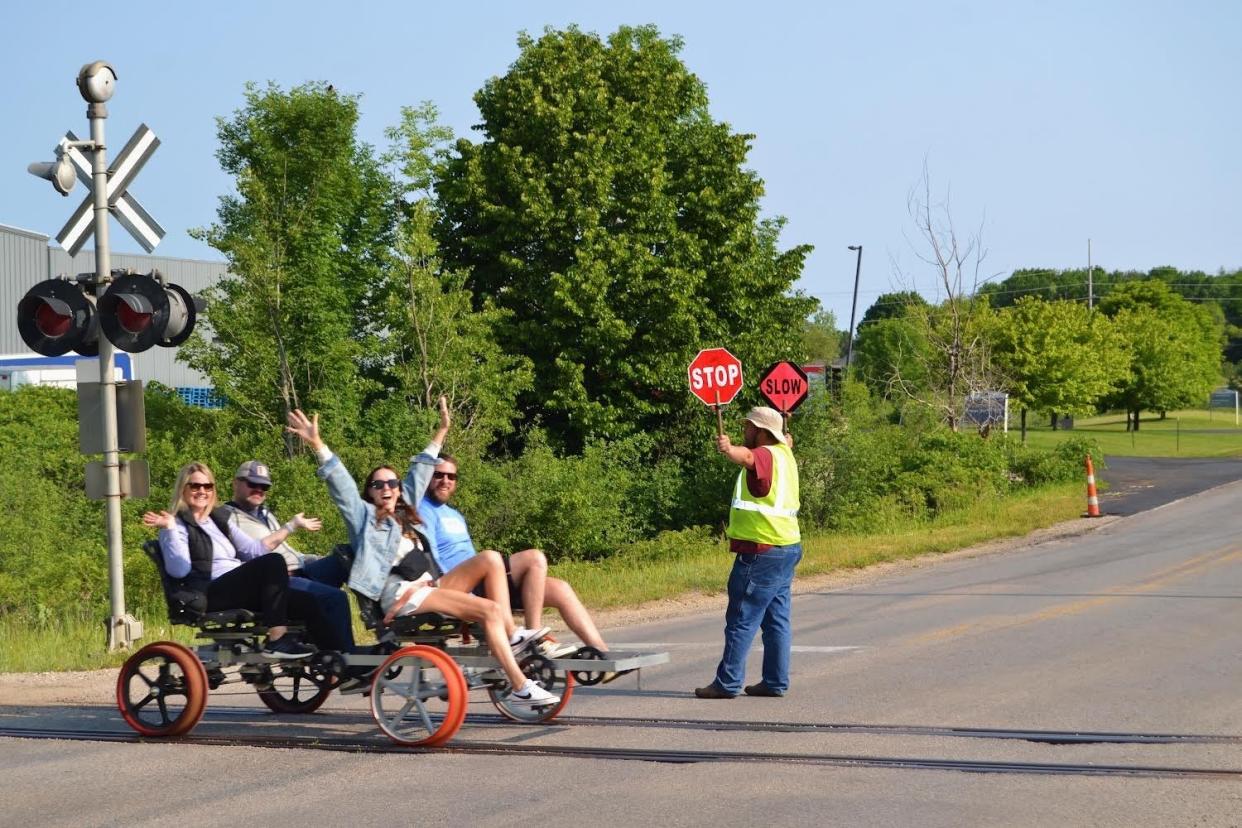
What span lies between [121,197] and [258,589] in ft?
19.9

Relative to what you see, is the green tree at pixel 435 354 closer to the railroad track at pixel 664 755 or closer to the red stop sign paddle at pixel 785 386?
the red stop sign paddle at pixel 785 386

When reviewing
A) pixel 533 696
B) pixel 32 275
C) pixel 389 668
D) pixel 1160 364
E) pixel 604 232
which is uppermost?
pixel 32 275

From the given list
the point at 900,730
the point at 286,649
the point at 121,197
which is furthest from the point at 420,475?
the point at 121,197

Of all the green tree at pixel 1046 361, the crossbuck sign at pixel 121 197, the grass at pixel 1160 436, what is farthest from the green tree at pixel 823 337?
the crossbuck sign at pixel 121 197

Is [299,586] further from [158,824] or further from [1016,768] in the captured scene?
[1016,768]

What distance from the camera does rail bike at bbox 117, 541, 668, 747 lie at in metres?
8.48

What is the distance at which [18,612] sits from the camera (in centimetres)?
2103

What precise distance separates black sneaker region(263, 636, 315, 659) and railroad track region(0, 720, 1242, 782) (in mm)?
514

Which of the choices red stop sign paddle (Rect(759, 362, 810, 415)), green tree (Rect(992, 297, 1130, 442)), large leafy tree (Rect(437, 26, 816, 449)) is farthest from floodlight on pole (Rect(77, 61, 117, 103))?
green tree (Rect(992, 297, 1130, 442))

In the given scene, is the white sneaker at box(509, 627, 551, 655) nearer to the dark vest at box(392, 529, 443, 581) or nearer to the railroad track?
the railroad track

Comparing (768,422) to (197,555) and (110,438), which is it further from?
(110,438)

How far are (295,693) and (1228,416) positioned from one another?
108 m

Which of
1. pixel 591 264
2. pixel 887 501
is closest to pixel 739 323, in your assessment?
pixel 591 264

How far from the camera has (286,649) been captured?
30.1 feet
